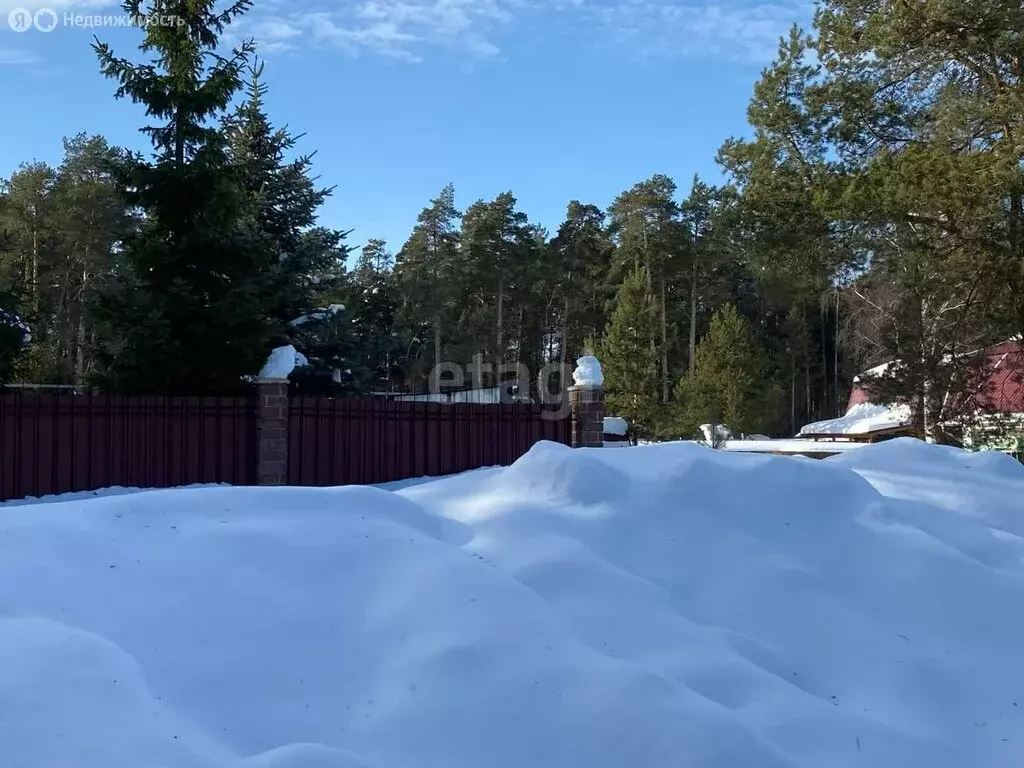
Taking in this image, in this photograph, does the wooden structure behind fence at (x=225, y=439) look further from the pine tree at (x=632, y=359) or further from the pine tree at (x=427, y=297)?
the pine tree at (x=427, y=297)

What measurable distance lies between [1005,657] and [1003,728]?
796 millimetres

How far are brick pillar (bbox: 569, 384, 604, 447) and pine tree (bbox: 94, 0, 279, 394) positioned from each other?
5029mm

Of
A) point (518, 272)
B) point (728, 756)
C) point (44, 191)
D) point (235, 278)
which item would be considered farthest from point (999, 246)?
point (44, 191)

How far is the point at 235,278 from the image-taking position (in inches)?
478

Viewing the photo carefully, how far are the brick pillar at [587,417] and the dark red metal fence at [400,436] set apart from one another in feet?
0.87

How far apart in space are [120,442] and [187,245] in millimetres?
2817

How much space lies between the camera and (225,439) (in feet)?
37.2

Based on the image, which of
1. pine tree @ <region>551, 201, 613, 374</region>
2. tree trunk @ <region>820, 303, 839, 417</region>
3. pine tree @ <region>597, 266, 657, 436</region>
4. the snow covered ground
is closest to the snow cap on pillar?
the snow covered ground

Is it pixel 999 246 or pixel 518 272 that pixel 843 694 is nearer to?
pixel 999 246

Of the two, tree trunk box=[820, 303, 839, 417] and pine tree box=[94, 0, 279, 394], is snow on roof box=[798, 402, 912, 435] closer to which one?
tree trunk box=[820, 303, 839, 417]

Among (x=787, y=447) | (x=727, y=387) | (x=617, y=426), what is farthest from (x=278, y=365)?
(x=727, y=387)

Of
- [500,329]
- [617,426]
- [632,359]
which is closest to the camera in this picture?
[617,426]

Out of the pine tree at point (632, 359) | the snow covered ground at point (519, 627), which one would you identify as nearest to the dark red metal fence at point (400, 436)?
the snow covered ground at point (519, 627)

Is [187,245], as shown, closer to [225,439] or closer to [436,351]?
[225,439]
